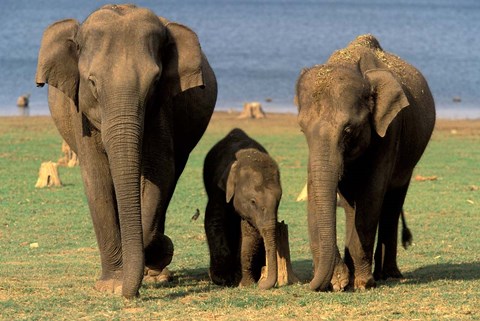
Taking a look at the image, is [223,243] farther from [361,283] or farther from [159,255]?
[361,283]

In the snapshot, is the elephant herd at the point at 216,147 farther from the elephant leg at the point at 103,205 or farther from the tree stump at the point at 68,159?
the tree stump at the point at 68,159

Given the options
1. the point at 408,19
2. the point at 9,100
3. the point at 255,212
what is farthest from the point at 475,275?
the point at 408,19

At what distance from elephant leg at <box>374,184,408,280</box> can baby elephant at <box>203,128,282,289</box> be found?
1.38 meters

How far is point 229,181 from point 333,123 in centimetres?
193

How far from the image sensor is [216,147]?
13.6m

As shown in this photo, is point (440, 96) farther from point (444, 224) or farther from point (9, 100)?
point (444, 224)

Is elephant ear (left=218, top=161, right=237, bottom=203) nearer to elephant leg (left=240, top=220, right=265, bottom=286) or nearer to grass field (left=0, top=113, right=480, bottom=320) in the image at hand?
elephant leg (left=240, top=220, right=265, bottom=286)

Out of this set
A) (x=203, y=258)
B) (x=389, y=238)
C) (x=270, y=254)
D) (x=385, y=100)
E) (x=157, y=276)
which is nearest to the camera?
(x=385, y=100)

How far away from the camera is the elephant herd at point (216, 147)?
10.7 metres

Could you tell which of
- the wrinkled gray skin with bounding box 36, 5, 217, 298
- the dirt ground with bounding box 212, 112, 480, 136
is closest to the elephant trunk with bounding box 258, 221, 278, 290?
the wrinkled gray skin with bounding box 36, 5, 217, 298

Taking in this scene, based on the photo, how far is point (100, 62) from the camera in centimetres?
1080

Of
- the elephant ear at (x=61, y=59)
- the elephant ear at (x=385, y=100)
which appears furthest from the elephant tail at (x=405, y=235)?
the elephant ear at (x=61, y=59)

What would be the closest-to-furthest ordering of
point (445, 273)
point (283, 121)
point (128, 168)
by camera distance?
point (128, 168), point (445, 273), point (283, 121)

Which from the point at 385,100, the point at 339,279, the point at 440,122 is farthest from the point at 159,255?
the point at 440,122
